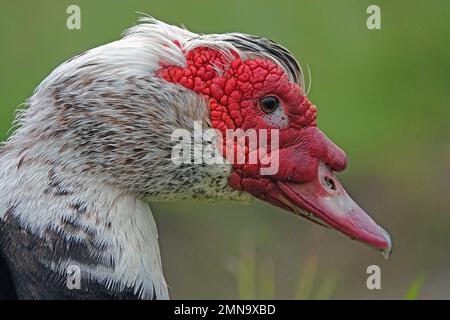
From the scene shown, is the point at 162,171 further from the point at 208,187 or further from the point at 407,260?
the point at 407,260

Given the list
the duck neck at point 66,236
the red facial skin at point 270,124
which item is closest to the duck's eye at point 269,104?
the red facial skin at point 270,124

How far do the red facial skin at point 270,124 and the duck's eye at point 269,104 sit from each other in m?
0.01

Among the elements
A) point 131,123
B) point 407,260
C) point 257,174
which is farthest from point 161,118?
point 407,260

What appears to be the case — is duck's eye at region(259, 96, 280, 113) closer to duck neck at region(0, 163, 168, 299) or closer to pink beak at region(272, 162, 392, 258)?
pink beak at region(272, 162, 392, 258)

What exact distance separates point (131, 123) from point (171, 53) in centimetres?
28

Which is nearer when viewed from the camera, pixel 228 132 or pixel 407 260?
pixel 228 132

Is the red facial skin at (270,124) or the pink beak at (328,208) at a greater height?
the red facial skin at (270,124)

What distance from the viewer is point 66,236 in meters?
3.26

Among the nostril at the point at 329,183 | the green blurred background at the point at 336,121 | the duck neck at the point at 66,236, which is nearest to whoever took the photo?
the duck neck at the point at 66,236

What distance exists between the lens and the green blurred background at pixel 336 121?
6395mm

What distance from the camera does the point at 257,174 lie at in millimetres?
3527

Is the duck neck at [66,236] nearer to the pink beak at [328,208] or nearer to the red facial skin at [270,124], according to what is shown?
the red facial skin at [270,124]

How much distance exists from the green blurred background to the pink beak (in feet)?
7.85

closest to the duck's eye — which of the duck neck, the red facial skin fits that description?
the red facial skin
